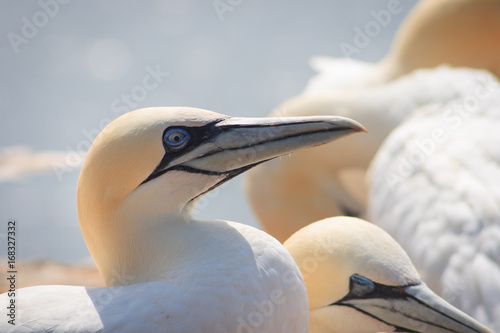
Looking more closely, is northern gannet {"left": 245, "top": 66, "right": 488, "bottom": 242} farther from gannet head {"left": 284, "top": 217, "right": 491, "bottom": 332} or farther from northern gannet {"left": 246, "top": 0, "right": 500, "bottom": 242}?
gannet head {"left": 284, "top": 217, "right": 491, "bottom": 332}

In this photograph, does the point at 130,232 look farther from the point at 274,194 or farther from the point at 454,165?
the point at 274,194

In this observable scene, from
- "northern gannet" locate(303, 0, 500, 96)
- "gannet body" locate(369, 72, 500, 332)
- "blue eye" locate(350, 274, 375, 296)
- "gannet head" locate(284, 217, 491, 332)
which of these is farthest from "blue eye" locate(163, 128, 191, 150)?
"northern gannet" locate(303, 0, 500, 96)

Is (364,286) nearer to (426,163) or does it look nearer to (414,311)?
(414,311)

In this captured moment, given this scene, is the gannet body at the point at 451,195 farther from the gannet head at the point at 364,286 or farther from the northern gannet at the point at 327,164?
the gannet head at the point at 364,286

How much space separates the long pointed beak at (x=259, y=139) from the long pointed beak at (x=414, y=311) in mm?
589

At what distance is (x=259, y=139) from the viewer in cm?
179

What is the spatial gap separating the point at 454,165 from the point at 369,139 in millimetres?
908

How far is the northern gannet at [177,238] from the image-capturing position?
1.60m

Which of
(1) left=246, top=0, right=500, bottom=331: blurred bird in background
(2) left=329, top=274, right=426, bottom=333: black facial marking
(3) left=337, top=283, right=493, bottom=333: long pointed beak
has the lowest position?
(3) left=337, top=283, right=493, bottom=333: long pointed beak

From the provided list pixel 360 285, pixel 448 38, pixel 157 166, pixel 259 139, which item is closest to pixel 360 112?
pixel 448 38

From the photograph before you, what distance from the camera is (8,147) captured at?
23.2 feet

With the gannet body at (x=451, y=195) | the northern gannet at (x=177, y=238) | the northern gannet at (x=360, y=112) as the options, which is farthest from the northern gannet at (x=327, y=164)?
the northern gannet at (x=177, y=238)

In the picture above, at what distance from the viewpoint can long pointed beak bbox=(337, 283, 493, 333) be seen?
78.4 inches

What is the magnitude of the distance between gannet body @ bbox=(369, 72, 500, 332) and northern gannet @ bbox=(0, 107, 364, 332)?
1.33 meters
